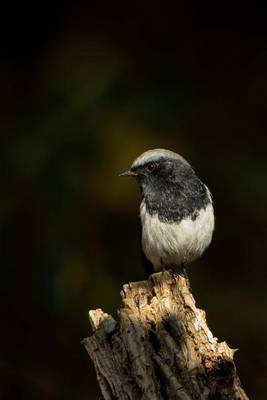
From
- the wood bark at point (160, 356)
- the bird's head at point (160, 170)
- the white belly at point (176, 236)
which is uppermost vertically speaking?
the bird's head at point (160, 170)

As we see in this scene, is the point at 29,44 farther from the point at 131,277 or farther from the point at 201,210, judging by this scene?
the point at 201,210

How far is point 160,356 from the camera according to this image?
14.8 ft

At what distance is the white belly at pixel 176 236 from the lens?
6.43 m

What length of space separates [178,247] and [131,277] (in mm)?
2887

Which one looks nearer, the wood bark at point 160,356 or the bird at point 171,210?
the wood bark at point 160,356

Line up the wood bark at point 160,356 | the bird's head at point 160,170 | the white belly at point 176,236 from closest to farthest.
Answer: the wood bark at point 160,356
the white belly at point 176,236
the bird's head at point 160,170

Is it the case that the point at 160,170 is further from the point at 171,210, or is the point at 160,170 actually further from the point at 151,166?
the point at 171,210

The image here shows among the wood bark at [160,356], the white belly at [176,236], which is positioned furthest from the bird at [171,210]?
the wood bark at [160,356]

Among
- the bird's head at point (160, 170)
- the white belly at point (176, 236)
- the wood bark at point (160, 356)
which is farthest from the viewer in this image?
the bird's head at point (160, 170)

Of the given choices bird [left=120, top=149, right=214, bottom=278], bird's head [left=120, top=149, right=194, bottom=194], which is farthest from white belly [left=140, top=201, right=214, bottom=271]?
bird's head [left=120, top=149, right=194, bottom=194]

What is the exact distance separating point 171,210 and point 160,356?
2069 millimetres

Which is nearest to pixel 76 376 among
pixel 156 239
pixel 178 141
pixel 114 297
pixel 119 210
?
pixel 114 297

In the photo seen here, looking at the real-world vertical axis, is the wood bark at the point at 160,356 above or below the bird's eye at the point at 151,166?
below

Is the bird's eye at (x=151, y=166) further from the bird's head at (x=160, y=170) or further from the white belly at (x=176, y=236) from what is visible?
the white belly at (x=176, y=236)
